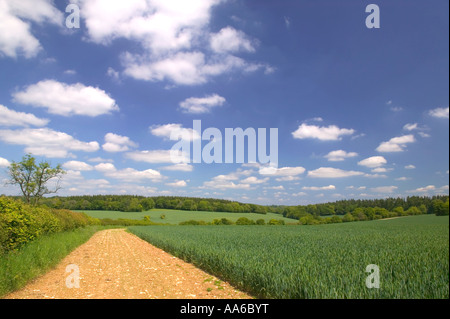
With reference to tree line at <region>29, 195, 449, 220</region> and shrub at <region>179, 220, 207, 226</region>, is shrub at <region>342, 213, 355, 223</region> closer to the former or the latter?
tree line at <region>29, 195, 449, 220</region>

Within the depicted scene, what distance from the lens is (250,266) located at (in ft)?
29.7

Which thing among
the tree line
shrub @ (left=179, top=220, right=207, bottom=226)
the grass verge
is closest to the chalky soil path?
the grass verge

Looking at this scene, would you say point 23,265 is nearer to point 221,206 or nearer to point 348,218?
point 348,218

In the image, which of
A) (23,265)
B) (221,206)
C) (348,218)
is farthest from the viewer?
(221,206)

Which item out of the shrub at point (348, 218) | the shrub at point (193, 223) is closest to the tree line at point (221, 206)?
the shrub at point (348, 218)

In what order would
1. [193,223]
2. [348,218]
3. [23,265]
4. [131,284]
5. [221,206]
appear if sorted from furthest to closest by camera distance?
[221,206]
[348,218]
[193,223]
[131,284]
[23,265]

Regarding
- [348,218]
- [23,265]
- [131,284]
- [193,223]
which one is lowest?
[193,223]

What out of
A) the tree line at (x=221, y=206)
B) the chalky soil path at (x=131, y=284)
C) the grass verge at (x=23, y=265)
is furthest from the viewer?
the tree line at (x=221, y=206)

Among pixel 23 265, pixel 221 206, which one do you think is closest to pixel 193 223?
pixel 221 206

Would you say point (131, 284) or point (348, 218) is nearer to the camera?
point (131, 284)

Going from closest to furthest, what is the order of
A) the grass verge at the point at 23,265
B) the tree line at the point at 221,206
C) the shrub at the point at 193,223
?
the grass verge at the point at 23,265, the shrub at the point at 193,223, the tree line at the point at 221,206

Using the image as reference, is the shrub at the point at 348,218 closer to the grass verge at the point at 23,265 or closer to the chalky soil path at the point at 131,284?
the chalky soil path at the point at 131,284
